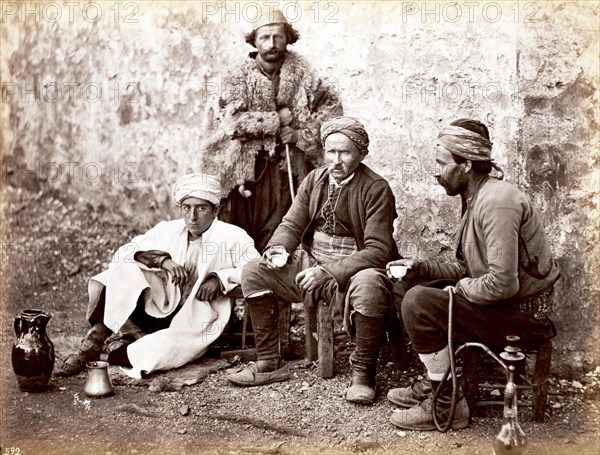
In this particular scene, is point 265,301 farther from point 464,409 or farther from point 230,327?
point 464,409

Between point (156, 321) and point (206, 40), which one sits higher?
point (206, 40)

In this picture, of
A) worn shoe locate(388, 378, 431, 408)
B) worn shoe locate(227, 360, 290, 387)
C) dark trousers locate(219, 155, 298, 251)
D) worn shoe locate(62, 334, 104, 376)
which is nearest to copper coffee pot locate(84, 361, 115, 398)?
worn shoe locate(62, 334, 104, 376)

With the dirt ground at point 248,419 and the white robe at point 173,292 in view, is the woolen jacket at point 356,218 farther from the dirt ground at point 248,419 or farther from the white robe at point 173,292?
the dirt ground at point 248,419

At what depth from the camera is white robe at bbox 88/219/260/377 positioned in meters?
5.62

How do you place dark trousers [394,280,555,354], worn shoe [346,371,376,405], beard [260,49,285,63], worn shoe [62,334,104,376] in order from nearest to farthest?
dark trousers [394,280,555,354] < worn shoe [346,371,376,405] < worn shoe [62,334,104,376] < beard [260,49,285,63]

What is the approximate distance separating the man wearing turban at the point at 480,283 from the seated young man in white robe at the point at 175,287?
1505 mm

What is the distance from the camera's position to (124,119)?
24.4ft

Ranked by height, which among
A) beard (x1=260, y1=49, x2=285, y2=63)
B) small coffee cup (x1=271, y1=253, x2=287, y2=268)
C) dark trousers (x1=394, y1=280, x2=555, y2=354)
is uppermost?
beard (x1=260, y1=49, x2=285, y2=63)

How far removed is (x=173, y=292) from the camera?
232 inches

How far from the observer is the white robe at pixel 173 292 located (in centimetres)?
562

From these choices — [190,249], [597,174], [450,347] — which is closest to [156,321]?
[190,249]

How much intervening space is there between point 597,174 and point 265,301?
224cm

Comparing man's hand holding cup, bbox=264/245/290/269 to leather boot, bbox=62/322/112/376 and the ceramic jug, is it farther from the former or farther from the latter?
the ceramic jug

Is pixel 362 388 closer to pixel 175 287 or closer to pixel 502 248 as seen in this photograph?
pixel 502 248
